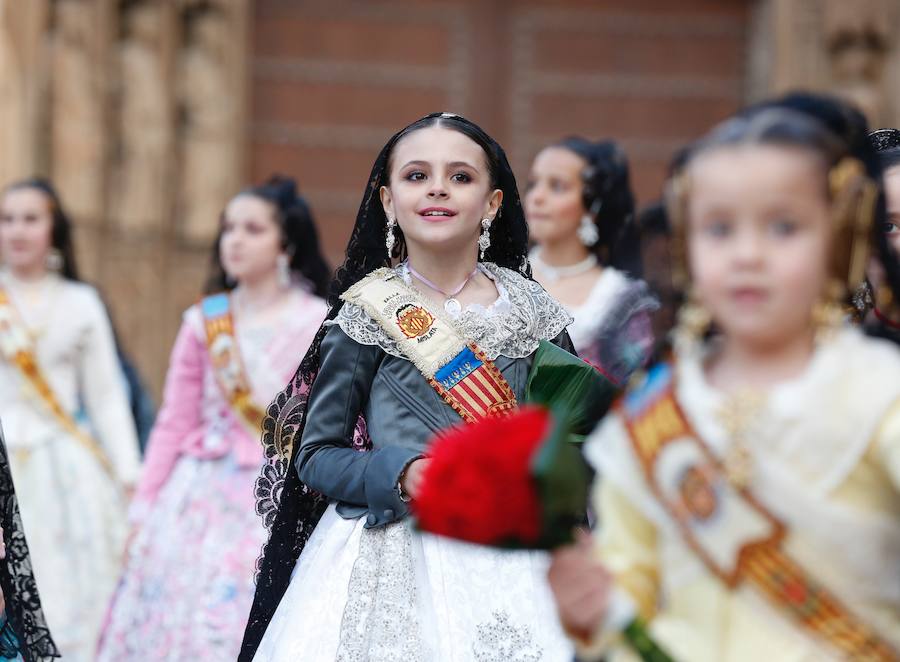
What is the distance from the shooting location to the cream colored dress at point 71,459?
676cm

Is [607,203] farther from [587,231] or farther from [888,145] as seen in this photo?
[888,145]

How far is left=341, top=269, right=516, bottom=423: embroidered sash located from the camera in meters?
3.65

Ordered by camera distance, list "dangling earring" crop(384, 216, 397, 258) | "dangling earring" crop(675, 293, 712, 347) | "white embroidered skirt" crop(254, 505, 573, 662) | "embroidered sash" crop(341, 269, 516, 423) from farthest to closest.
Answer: "dangling earring" crop(384, 216, 397, 258) < "embroidered sash" crop(341, 269, 516, 423) < "white embroidered skirt" crop(254, 505, 573, 662) < "dangling earring" crop(675, 293, 712, 347)

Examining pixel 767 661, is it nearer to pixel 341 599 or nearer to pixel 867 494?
pixel 867 494

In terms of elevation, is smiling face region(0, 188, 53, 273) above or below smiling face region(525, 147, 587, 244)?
below

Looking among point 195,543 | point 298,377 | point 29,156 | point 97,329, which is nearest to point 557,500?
point 298,377

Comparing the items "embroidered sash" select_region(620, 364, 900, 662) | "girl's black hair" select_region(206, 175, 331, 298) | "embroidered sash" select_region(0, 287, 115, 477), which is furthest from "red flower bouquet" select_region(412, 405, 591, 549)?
"embroidered sash" select_region(0, 287, 115, 477)

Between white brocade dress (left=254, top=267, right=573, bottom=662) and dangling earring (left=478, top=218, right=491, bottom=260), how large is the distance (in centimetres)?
86

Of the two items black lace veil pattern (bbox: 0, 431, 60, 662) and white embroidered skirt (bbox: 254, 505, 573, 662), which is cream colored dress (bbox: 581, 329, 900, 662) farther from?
black lace veil pattern (bbox: 0, 431, 60, 662)

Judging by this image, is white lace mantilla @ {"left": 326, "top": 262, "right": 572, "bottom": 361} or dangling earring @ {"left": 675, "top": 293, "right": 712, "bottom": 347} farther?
white lace mantilla @ {"left": 326, "top": 262, "right": 572, "bottom": 361}

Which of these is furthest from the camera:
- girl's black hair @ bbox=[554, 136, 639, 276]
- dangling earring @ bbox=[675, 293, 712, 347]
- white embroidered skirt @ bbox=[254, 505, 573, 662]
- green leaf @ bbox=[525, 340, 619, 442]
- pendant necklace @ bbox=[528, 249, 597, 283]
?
girl's black hair @ bbox=[554, 136, 639, 276]

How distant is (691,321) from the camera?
233 centimetres

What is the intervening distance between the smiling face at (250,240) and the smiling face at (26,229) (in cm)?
107

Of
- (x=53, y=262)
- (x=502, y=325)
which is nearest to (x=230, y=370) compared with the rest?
(x=53, y=262)
